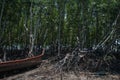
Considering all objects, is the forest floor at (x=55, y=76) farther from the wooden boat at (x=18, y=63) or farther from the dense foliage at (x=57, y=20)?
the dense foliage at (x=57, y=20)

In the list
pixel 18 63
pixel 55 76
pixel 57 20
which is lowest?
pixel 55 76

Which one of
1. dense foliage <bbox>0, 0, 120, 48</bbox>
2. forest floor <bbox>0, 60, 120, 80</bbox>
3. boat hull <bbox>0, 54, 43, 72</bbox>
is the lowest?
forest floor <bbox>0, 60, 120, 80</bbox>

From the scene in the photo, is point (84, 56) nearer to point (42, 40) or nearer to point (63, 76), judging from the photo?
point (63, 76)

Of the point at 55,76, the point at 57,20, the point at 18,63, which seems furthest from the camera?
the point at 57,20

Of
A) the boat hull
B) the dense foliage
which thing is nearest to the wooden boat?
the boat hull

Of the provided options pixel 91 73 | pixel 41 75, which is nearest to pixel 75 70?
pixel 91 73

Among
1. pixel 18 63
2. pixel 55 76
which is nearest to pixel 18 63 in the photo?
pixel 18 63

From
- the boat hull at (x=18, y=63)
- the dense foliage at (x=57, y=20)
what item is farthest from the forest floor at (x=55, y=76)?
the dense foliage at (x=57, y=20)

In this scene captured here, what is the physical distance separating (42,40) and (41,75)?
8.15 metres

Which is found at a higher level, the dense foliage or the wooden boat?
the dense foliage

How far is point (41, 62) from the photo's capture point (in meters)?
12.8

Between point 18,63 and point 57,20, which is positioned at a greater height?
point 57,20

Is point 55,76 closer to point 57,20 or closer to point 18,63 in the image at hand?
point 18,63

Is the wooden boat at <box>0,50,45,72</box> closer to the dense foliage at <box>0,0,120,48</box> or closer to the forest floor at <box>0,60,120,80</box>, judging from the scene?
the forest floor at <box>0,60,120,80</box>
